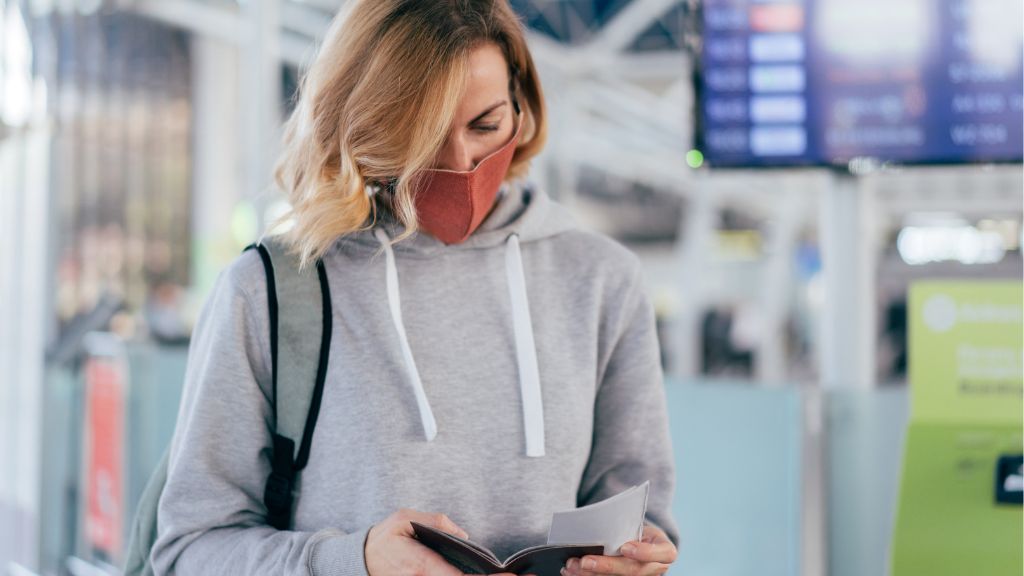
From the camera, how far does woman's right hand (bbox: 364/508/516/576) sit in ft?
4.04

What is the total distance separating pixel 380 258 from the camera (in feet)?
4.88

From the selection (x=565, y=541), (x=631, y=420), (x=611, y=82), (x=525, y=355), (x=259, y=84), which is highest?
(x=611, y=82)

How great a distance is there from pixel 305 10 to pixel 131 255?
145 inches

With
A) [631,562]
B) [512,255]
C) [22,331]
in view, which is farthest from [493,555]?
[22,331]

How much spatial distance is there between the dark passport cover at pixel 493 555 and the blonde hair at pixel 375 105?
0.41 m

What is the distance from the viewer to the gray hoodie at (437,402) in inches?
53.9

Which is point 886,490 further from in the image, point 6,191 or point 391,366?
point 6,191

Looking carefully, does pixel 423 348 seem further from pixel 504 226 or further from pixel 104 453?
pixel 104 453

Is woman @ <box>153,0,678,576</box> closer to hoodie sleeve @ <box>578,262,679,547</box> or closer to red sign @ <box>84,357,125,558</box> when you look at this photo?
hoodie sleeve @ <box>578,262,679,547</box>

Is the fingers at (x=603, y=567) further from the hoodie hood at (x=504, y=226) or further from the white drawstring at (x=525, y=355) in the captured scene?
the hoodie hood at (x=504, y=226)

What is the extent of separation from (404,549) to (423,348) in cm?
32

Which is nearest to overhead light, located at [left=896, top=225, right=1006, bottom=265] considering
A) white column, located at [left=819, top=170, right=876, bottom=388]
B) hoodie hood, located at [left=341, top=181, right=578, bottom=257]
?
white column, located at [left=819, top=170, right=876, bottom=388]

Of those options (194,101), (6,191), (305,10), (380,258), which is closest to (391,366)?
(380,258)

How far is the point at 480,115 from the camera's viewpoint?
Answer: 1.44 m
